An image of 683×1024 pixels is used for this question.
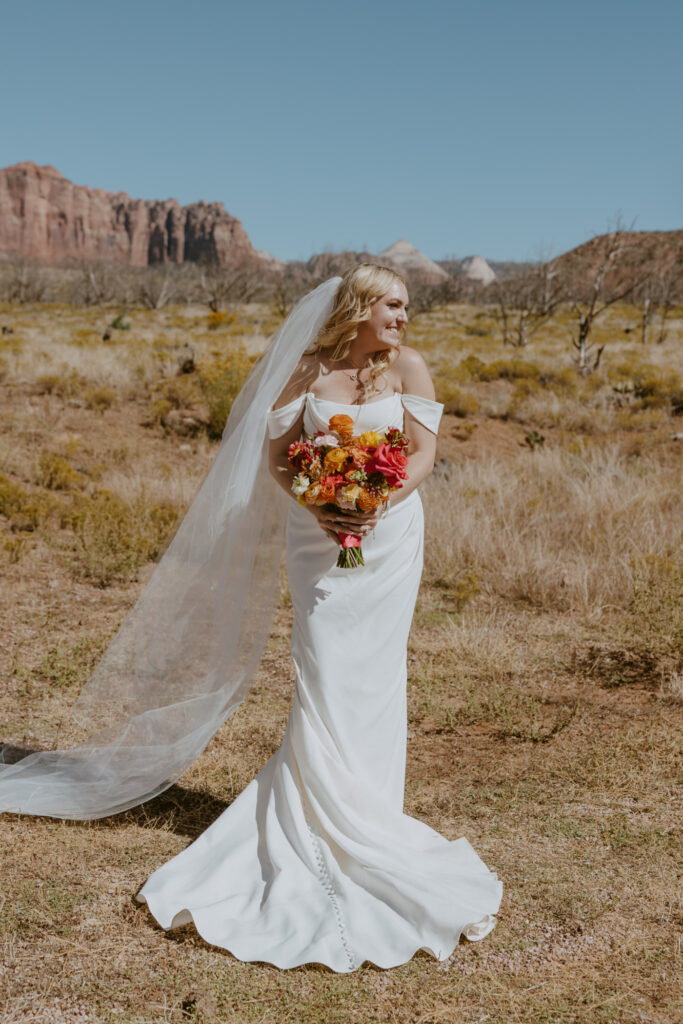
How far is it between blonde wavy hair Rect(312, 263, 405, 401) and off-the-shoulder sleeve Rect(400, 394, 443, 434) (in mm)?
134

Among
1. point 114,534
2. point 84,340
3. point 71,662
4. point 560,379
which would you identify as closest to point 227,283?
point 84,340

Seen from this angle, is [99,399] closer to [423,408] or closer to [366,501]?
[423,408]

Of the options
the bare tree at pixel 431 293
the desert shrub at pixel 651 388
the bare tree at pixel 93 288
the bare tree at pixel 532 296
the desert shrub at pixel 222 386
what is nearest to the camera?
the desert shrub at pixel 222 386

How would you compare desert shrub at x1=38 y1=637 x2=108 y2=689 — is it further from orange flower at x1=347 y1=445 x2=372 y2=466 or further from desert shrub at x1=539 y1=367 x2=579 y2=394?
desert shrub at x1=539 y1=367 x2=579 y2=394

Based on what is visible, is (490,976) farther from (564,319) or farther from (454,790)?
(564,319)

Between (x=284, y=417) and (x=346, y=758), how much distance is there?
53.0 inches

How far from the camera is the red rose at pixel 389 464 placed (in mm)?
3023

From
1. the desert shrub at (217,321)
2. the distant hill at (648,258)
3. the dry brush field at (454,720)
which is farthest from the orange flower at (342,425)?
the desert shrub at (217,321)

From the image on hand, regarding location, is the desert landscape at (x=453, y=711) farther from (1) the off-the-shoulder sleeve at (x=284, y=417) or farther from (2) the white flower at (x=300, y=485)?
(1) the off-the-shoulder sleeve at (x=284, y=417)

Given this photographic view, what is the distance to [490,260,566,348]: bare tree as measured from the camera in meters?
30.1

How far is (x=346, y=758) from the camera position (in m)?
3.25

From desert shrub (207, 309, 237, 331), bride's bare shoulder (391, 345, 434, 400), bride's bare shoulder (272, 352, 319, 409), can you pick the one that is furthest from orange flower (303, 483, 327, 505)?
desert shrub (207, 309, 237, 331)

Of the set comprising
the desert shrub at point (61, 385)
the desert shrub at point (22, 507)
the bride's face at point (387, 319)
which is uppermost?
the bride's face at point (387, 319)

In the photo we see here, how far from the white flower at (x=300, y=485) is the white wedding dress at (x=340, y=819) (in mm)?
255
